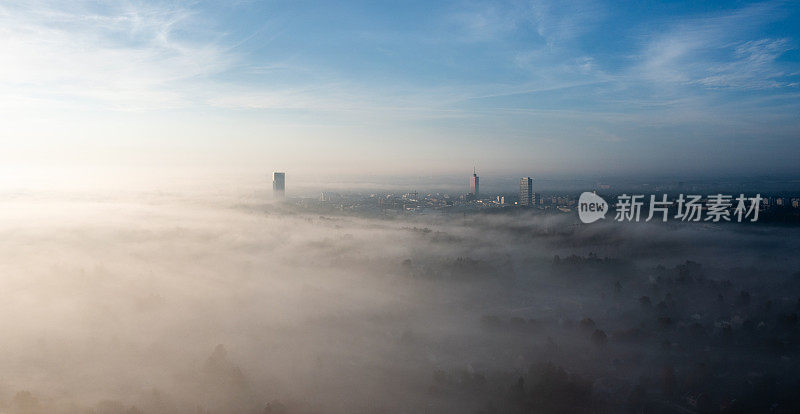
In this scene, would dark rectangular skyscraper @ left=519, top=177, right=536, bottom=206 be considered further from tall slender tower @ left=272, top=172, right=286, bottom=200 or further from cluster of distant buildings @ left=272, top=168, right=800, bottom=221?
tall slender tower @ left=272, top=172, right=286, bottom=200

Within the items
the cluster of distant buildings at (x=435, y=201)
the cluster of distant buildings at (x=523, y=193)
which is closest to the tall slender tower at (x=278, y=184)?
the cluster of distant buildings at (x=435, y=201)

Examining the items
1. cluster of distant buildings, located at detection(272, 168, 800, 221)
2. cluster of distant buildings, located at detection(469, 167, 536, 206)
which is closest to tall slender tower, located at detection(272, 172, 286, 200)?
cluster of distant buildings, located at detection(272, 168, 800, 221)

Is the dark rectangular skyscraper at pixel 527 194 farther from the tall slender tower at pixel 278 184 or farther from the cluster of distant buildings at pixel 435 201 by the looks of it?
the tall slender tower at pixel 278 184

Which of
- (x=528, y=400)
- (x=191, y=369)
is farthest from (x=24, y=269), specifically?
(x=528, y=400)

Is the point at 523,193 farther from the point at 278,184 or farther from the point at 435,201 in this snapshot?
the point at 278,184

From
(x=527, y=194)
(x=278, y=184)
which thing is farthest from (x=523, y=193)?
(x=278, y=184)

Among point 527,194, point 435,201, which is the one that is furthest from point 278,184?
point 527,194

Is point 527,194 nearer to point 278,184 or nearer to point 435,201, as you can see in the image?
point 435,201

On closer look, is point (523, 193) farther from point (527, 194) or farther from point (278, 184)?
point (278, 184)

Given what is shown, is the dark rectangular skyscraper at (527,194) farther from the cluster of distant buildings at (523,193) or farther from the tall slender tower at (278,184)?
the tall slender tower at (278,184)

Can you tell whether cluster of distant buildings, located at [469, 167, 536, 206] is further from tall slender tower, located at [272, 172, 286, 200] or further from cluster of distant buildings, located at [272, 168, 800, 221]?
tall slender tower, located at [272, 172, 286, 200]

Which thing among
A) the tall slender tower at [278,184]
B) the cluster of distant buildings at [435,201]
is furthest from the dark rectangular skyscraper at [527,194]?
the tall slender tower at [278,184]

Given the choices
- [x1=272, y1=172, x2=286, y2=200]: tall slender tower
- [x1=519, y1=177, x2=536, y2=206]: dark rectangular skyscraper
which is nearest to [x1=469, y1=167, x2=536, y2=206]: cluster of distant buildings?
[x1=519, y1=177, x2=536, y2=206]: dark rectangular skyscraper
